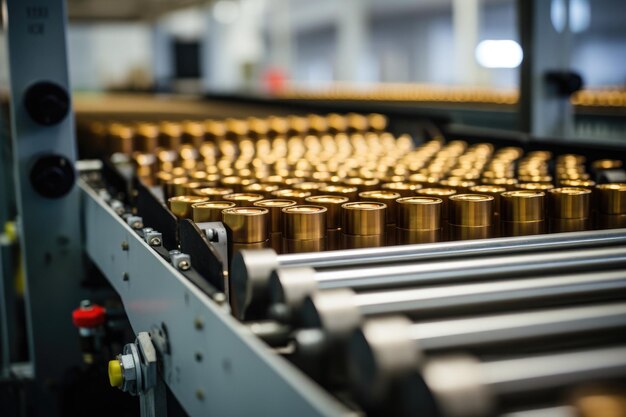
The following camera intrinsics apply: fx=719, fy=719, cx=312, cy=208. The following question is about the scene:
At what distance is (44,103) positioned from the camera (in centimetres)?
192

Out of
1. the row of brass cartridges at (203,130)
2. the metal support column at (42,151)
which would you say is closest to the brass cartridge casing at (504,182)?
the metal support column at (42,151)

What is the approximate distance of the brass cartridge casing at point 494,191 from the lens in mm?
1226

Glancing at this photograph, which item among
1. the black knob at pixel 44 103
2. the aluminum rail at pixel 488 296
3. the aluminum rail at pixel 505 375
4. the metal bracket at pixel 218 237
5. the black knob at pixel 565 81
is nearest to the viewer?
the aluminum rail at pixel 505 375

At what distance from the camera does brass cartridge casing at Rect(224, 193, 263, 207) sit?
1.23 metres

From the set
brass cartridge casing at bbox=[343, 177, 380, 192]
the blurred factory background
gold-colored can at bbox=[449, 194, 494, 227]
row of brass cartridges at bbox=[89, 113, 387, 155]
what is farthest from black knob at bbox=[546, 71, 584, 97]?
gold-colored can at bbox=[449, 194, 494, 227]

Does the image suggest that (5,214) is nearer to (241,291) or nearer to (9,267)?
(9,267)

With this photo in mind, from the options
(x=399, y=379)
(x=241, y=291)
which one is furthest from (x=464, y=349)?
(x=241, y=291)

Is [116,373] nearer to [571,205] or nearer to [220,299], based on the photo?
[220,299]

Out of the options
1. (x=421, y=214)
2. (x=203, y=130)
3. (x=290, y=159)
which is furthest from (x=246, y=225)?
(x=203, y=130)

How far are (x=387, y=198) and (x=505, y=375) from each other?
616 millimetres

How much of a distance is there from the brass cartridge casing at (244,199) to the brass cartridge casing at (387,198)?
0.19 m

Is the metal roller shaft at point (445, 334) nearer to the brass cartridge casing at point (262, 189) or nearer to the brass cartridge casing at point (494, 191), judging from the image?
the brass cartridge casing at point (494, 191)

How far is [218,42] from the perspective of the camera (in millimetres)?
12570

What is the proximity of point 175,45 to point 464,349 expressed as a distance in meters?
9.43
